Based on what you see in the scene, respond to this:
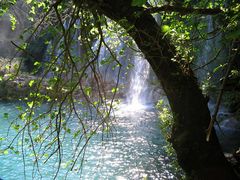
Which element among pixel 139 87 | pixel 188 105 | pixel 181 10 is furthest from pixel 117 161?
pixel 139 87

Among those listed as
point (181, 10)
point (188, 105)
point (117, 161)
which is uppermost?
point (181, 10)

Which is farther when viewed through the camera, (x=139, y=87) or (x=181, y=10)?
(x=139, y=87)

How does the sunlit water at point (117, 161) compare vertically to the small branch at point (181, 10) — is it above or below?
below

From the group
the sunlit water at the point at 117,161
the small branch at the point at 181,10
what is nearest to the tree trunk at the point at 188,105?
the small branch at the point at 181,10

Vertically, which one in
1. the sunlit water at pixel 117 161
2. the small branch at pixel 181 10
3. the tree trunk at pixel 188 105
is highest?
the small branch at pixel 181 10

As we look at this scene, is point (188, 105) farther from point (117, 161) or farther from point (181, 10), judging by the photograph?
point (117, 161)

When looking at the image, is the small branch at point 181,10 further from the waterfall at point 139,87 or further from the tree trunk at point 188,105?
the waterfall at point 139,87

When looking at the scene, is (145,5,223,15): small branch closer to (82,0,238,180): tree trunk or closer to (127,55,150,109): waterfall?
(82,0,238,180): tree trunk

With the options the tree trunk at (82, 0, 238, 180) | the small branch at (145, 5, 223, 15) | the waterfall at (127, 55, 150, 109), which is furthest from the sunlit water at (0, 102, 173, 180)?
the waterfall at (127, 55, 150, 109)

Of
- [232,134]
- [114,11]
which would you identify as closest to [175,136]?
[114,11]

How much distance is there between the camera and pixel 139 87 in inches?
786

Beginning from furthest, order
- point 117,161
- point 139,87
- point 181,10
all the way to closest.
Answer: point 139,87
point 117,161
point 181,10

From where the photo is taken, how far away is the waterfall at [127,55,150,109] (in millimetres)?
18969

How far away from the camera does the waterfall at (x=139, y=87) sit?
1897 centimetres
